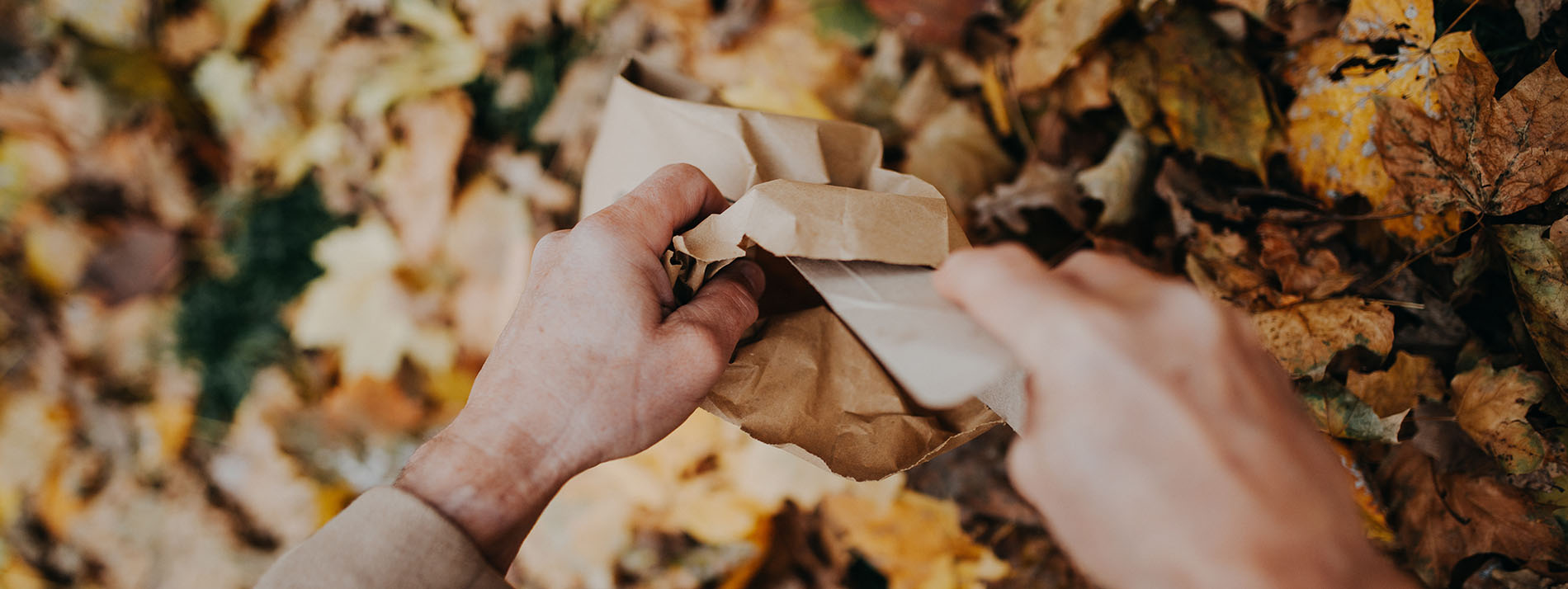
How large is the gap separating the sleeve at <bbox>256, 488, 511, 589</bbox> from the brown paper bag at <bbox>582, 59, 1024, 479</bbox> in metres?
0.29

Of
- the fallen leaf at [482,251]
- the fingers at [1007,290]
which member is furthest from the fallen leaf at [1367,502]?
the fallen leaf at [482,251]

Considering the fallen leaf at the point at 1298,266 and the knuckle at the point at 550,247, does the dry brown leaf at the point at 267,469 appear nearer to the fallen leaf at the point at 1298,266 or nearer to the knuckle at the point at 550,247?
the knuckle at the point at 550,247

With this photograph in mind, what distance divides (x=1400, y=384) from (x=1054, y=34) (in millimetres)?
651

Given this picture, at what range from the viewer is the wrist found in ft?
2.19

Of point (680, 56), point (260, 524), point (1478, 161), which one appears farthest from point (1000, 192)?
point (260, 524)

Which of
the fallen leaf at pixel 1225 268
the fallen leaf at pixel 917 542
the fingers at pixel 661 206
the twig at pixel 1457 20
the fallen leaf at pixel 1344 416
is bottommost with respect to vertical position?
the fallen leaf at pixel 917 542

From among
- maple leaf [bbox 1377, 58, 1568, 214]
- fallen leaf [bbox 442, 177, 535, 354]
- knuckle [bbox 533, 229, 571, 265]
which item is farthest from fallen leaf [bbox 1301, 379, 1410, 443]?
fallen leaf [bbox 442, 177, 535, 354]

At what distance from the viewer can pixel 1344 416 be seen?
2.53 feet

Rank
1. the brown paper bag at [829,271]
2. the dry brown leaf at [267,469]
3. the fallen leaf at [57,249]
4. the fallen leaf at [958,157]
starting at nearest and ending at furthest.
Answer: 1. the brown paper bag at [829,271]
2. the fallen leaf at [958,157]
3. the dry brown leaf at [267,469]
4. the fallen leaf at [57,249]

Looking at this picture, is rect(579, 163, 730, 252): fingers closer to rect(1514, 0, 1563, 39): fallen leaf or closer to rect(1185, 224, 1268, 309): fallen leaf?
rect(1185, 224, 1268, 309): fallen leaf

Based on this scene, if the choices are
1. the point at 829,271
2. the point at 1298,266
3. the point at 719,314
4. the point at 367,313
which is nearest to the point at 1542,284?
the point at 1298,266

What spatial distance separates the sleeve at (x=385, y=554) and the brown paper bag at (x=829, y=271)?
29 cm

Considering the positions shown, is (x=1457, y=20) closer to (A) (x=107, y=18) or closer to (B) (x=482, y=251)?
(B) (x=482, y=251)

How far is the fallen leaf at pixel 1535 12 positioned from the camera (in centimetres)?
68
